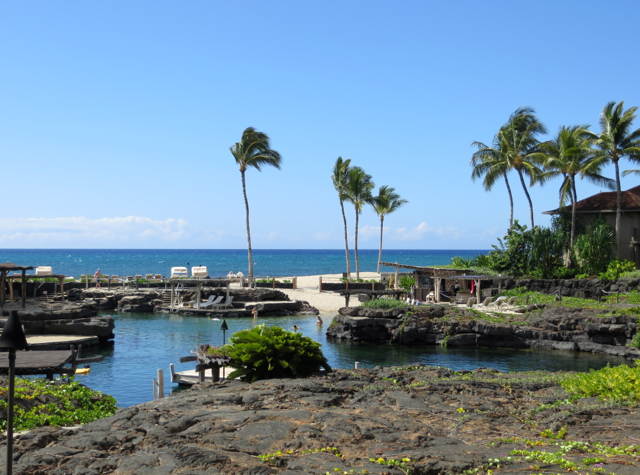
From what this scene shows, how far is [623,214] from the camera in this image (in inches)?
1665

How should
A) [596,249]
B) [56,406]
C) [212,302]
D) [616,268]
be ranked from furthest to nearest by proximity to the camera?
[212,302], [596,249], [616,268], [56,406]

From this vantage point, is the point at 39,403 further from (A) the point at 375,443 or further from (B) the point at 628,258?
(B) the point at 628,258

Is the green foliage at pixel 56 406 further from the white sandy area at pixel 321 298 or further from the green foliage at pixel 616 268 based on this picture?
the green foliage at pixel 616 268

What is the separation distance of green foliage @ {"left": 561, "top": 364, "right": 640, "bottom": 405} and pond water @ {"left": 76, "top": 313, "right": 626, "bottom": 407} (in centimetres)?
1333

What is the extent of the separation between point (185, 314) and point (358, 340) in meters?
18.2

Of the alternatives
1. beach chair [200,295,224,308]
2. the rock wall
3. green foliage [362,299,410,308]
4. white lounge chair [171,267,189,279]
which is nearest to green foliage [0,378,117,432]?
the rock wall

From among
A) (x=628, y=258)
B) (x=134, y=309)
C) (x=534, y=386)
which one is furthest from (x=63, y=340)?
(x=628, y=258)

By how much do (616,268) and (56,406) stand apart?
122ft

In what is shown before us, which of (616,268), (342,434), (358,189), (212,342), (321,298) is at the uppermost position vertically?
(358,189)

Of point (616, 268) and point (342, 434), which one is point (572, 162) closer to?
point (616, 268)

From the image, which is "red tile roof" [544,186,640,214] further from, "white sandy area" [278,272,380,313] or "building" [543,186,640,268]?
"white sandy area" [278,272,380,313]

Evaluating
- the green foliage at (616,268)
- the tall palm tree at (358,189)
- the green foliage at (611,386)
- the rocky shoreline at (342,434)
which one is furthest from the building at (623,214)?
the rocky shoreline at (342,434)

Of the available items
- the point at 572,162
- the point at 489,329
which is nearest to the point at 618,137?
the point at 572,162

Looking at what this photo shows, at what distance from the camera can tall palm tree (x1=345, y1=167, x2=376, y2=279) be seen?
201 ft
